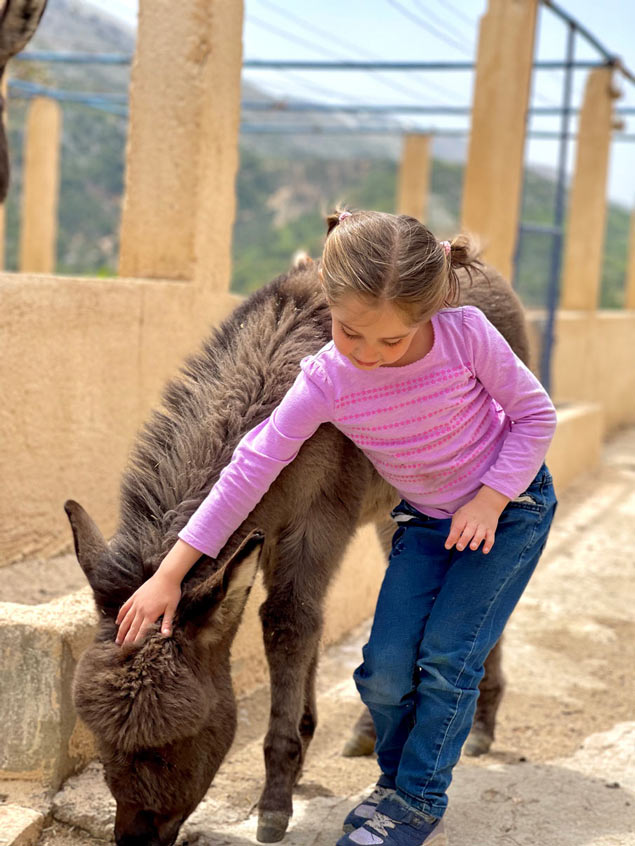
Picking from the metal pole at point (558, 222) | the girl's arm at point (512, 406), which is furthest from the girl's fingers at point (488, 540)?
the metal pole at point (558, 222)

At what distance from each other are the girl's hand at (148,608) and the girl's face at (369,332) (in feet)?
2.45

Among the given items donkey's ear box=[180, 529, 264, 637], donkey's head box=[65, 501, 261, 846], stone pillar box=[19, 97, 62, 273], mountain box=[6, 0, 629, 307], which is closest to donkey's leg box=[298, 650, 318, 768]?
donkey's head box=[65, 501, 261, 846]

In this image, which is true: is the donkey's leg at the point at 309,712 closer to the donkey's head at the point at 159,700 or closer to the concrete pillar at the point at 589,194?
the donkey's head at the point at 159,700

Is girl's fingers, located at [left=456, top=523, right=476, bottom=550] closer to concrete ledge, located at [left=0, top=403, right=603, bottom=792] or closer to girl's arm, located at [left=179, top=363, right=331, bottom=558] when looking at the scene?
girl's arm, located at [left=179, top=363, right=331, bottom=558]

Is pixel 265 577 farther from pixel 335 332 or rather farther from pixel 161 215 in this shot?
pixel 161 215

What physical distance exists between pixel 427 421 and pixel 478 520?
0.99ft

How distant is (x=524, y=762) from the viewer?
3.80m

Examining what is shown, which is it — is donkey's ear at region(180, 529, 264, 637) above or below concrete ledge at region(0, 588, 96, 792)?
above

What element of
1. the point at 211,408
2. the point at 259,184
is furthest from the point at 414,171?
the point at 259,184

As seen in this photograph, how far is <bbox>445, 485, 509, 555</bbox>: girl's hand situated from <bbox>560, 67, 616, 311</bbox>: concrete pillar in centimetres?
988

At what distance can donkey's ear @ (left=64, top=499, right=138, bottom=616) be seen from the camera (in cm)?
264

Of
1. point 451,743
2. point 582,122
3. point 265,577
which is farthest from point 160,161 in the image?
point 582,122

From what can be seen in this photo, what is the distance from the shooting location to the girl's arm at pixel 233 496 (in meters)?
2.54

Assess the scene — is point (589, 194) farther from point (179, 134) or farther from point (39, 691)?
point (39, 691)
